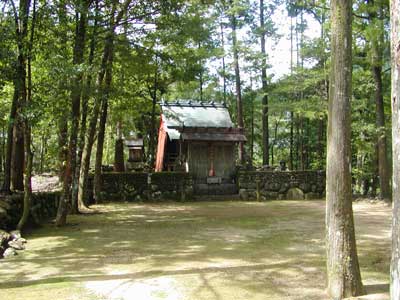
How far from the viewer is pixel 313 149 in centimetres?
2461

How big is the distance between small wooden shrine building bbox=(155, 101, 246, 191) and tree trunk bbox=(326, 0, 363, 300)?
1283 cm

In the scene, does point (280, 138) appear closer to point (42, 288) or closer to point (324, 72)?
point (324, 72)

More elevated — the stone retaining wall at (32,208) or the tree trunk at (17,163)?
the tree trunk at (17,163)

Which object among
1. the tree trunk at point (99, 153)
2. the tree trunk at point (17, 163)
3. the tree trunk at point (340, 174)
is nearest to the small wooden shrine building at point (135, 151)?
the tree trunk at point (99, 153)

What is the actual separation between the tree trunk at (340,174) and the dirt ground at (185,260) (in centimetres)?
28

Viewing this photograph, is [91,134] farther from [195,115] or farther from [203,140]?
[195,115]

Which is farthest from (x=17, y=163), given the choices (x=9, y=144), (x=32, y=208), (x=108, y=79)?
(x=108, y=79)

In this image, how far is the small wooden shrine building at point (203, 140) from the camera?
17.5 meters

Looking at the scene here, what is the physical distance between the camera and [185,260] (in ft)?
19.3

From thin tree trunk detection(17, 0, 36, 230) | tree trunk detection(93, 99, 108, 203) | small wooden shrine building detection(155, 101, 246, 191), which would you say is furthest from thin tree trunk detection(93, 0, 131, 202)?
small wooden shrine building detection(155, 101, 246, 191)

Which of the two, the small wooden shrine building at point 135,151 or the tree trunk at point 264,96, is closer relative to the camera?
the tree trunk at point 264,96

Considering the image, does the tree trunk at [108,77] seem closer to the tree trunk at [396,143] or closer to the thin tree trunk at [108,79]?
the thin tree trunk at [108,79]

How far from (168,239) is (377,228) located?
4703mm

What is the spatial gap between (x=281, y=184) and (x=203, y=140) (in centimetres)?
398
